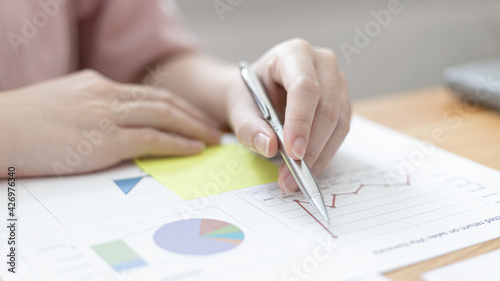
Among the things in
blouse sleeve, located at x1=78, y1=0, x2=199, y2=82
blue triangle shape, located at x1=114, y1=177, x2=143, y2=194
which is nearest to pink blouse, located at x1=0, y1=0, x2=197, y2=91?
blouse sleeve, located at x1=78, y1=0, x2=199, y2=82

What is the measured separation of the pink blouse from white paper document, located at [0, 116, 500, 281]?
204 mm

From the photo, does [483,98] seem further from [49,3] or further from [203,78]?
[49,3]

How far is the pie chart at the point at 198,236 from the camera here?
1.21ft

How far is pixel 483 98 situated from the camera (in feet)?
2.38

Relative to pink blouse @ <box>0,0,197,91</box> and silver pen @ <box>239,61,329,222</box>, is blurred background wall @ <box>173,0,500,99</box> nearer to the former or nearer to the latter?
pink blouse @ <box>0,0,197,91</box>

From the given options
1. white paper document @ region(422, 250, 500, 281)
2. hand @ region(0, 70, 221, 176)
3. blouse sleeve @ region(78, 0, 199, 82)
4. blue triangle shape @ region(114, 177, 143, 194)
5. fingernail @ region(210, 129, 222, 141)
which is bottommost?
white paper document @ region(422, 250, 500, 281)

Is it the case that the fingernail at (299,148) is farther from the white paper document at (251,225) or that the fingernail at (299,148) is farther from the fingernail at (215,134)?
the fingernail at (215,134)

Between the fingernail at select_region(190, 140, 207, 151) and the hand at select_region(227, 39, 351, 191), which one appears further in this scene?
the fingernail at select_region(190, 140, 207, 151)

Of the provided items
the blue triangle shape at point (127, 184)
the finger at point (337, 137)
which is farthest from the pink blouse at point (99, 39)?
the finger at point (337, 137)

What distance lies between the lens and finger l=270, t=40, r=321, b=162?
456 mm

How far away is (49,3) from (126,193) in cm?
31

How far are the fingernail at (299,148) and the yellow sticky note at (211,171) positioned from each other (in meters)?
0.06

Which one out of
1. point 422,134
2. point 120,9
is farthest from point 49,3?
point 422,134

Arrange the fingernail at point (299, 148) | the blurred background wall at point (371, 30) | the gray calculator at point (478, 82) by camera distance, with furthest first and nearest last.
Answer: the blurred background wall at point (371, 30)
the gray calculator at point (478, 82)
the fingernail at point (299, 148)
